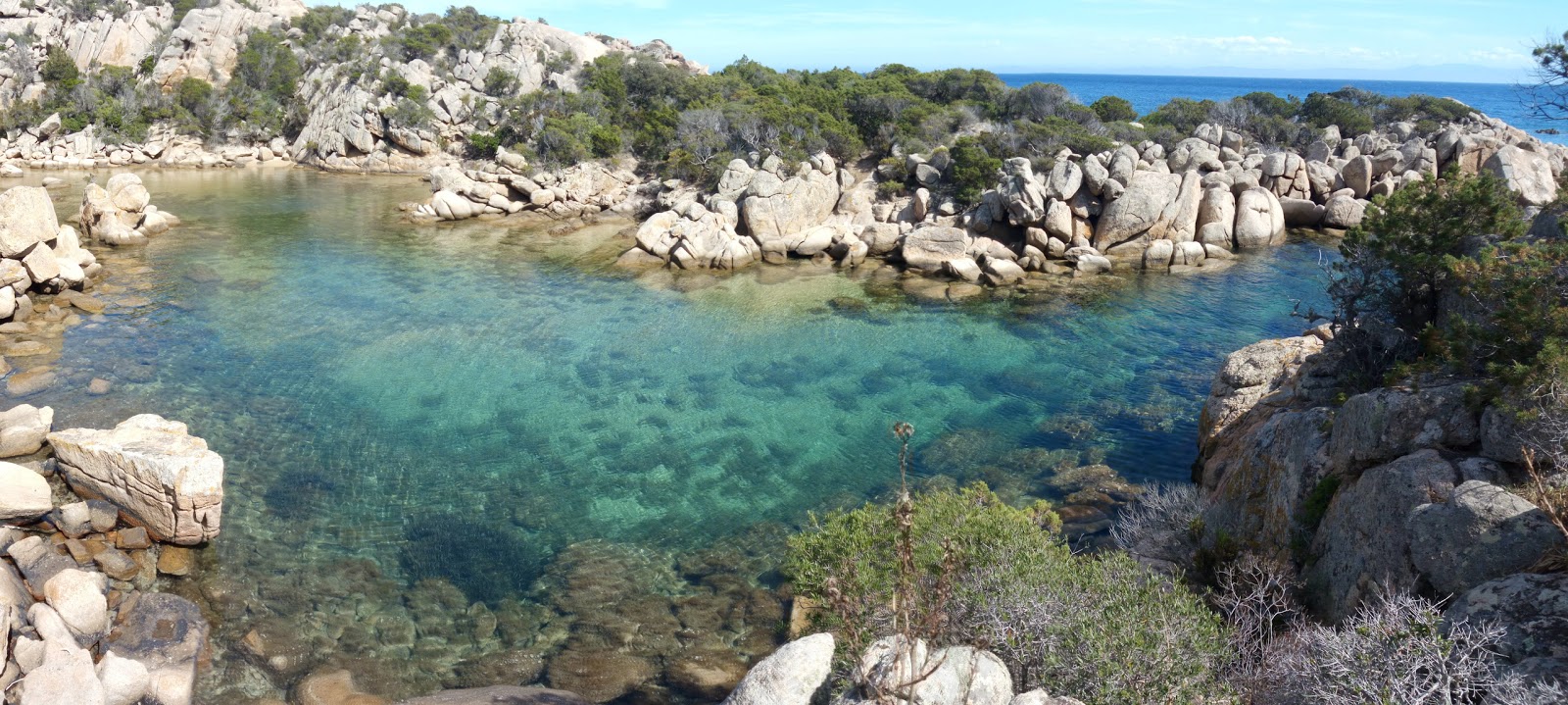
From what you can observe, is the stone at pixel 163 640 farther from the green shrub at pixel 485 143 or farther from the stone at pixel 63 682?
the green shrub at pixel 485 143

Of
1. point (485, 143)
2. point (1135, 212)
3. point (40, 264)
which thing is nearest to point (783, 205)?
point (1135, 212)

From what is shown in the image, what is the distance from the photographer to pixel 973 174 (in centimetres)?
3944

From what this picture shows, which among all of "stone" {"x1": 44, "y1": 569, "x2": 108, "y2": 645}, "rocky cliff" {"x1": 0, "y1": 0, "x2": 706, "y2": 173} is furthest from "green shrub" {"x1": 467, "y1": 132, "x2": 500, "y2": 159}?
"stone" {"x1": 44, "y1": 569, "x2": 108, "y2": 645}

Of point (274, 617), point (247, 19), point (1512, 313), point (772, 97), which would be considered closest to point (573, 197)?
point (772, 97)

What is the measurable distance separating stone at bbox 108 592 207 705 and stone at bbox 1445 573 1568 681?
48.9 ft

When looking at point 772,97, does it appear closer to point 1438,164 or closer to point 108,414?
point 1438,164

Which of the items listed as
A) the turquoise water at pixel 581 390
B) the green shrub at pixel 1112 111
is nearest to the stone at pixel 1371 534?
the turquoise water at pixel 581 390

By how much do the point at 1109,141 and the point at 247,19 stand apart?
7534 centimetres

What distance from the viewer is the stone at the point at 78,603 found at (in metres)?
11.8

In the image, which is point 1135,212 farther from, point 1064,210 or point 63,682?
point 63,682

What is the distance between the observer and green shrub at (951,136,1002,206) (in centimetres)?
3934

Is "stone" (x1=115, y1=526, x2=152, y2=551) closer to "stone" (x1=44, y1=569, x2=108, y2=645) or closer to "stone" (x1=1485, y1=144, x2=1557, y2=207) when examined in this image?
"stone" (x1=44, y1=569, x2=108, y2=645)

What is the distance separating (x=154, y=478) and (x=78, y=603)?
2878 millimetres

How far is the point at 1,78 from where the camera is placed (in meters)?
62.8
